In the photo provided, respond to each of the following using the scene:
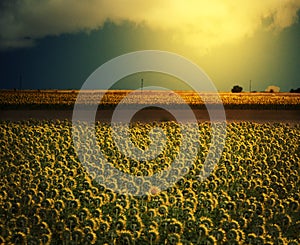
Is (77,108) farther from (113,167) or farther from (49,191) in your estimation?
(49,191)

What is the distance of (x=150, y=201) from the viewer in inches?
525

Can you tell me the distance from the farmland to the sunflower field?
0.02 meters

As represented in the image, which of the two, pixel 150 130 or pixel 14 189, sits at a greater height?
pixel 150 130

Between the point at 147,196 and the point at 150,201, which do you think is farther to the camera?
the point at 147,196

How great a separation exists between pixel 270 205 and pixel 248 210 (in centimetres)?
121

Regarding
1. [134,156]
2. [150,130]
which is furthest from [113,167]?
[150,130]

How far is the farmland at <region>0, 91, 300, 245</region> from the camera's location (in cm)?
1076

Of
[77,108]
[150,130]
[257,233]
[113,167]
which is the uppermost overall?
[77,108]

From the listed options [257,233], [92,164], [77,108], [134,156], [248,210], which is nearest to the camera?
[257,233]

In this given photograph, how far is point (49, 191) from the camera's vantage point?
13.6 meters

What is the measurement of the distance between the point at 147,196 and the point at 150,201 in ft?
1.42

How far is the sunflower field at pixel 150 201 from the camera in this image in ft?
35.1

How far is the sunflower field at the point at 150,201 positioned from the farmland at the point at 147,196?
24mm

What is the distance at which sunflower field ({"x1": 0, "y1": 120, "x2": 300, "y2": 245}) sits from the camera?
1070 centimetres
